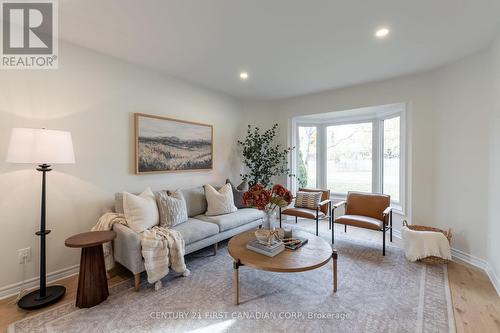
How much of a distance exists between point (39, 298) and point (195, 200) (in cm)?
188

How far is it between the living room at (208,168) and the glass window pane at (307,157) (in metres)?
1.15

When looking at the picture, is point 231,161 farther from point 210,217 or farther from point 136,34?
point 136,34

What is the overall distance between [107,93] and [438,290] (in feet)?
13.9

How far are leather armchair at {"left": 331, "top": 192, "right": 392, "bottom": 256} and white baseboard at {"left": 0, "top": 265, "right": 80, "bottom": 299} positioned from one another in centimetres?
342

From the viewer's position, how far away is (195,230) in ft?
9.07

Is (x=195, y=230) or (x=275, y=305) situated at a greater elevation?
(x=195, y=230)

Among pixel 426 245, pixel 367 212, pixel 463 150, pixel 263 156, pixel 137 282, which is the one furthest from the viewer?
pixel 263 156

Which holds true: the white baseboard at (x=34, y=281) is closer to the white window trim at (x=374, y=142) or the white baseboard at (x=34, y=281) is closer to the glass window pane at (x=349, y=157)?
the white window trim at (x=374, y=142)

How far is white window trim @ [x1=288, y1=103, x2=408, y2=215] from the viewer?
3787 millimetres

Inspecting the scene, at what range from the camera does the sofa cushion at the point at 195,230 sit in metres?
2.66

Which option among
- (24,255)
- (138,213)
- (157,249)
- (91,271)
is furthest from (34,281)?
(157,249)

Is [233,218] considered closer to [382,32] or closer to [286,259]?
[286,259]

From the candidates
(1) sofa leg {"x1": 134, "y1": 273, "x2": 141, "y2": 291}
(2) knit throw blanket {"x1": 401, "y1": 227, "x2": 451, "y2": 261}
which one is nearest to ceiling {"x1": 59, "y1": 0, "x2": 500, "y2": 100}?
(2) knit throw blanket {"x1": 401, "y1": 227, "x2": 451, "y2": 261}

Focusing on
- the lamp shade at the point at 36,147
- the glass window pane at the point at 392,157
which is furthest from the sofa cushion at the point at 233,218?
the glass window pane at the point at 392,157
